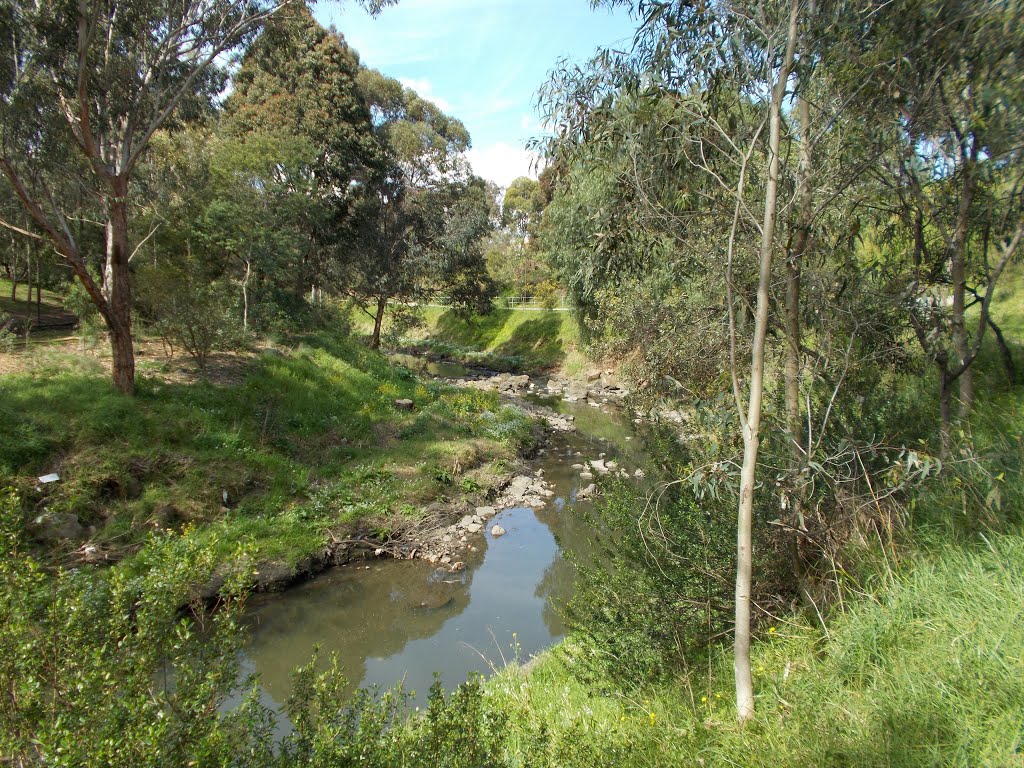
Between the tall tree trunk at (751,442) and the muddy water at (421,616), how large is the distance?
2.28 m

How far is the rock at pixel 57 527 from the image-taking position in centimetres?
714

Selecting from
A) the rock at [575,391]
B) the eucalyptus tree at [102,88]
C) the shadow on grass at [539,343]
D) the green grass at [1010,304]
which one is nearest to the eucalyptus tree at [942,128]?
the green grass at [1010,304]

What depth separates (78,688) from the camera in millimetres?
2418

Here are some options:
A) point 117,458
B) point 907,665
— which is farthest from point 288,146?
point 907,665

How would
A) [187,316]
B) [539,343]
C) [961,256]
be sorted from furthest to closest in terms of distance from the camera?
[539,343]
[187,316]
[961,256]

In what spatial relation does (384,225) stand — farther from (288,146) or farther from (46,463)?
(46,463)

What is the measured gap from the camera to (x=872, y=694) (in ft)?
9.94

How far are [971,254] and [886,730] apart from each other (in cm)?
549

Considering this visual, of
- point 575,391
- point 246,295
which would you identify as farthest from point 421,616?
point 575,391

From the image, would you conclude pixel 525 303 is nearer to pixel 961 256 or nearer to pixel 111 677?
pixel 961 256

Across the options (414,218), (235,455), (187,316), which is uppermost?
(414,218)

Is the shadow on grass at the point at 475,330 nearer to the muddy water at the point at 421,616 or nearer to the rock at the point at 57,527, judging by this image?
the muddy water at the point at 421,616

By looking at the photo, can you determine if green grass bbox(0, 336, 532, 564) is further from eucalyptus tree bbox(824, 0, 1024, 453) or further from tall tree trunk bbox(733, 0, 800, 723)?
eucalyptus tree bbox(824, 0, 1024, 453)

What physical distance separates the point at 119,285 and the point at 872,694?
429 inches
